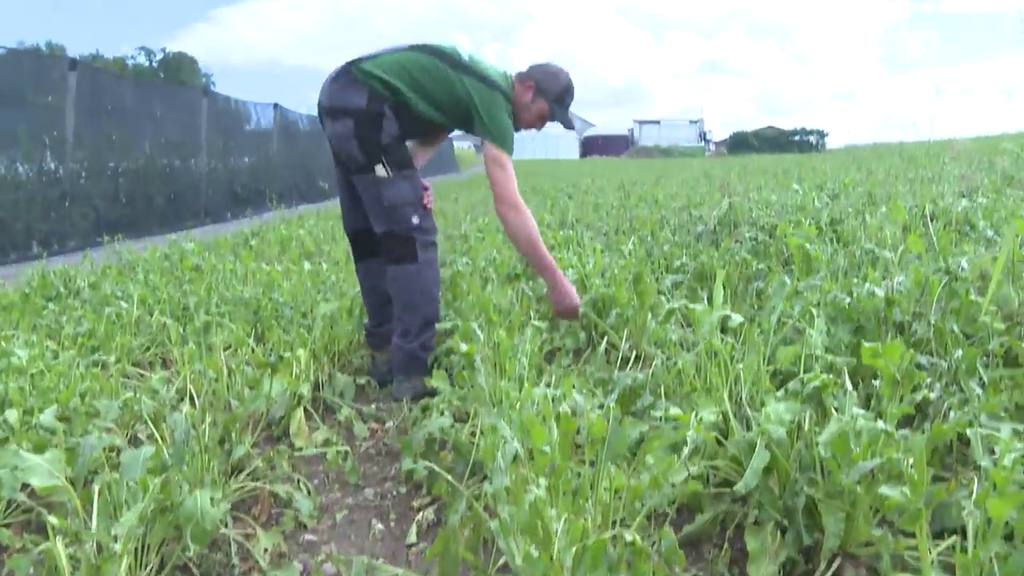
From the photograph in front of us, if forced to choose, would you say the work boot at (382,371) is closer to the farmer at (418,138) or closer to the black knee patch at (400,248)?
the farmer at (418,138)

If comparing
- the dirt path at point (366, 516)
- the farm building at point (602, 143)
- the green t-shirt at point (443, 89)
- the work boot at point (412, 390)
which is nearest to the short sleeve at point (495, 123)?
the green t-shirt at point (443, 89)

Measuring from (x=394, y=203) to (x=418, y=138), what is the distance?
0.32m

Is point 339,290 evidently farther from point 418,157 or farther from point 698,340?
point 698,340

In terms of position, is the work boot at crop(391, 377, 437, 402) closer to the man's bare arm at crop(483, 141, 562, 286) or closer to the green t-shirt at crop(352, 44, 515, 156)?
the man's bare arm at crop(483, 141, 562, 286)

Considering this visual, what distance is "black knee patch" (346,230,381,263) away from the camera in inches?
145

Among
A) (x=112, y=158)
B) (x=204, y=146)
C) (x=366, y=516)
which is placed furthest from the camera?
(x=204, y=146)

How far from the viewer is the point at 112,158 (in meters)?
9.64

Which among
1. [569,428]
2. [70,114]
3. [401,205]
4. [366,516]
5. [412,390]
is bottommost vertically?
[366,516]

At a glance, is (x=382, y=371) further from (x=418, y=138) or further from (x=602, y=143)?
(x=602, y=143)

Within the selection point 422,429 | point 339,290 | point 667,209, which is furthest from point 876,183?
point 422,429

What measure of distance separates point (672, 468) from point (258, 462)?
1.15m

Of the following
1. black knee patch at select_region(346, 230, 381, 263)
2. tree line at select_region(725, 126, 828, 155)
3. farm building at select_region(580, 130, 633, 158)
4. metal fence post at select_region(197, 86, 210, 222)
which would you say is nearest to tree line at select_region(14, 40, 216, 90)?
metal fence post at select_region(197, 86, 210, 222)

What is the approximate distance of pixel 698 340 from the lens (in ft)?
10.1

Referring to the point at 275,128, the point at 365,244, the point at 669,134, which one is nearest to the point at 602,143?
the point at 669,134
